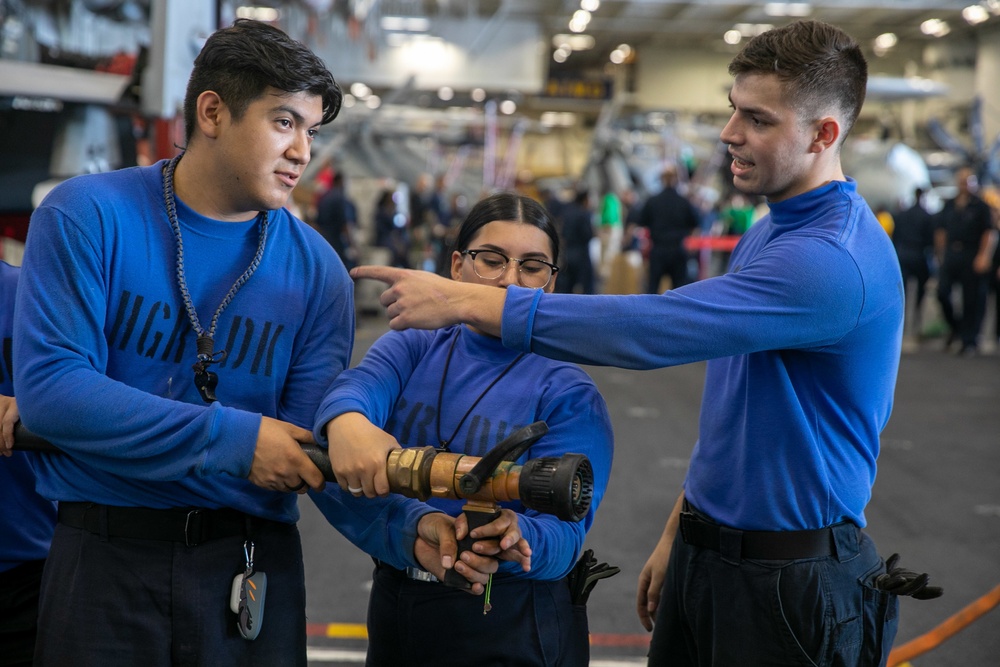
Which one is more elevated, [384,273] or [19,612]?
[384,273]

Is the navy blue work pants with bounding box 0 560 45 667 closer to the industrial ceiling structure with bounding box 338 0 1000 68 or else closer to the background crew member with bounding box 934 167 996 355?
the background crew member with bounding box 934 167 996 355

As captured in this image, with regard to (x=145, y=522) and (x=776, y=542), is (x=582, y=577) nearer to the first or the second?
(x=776, y=542)

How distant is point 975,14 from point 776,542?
32874 mm

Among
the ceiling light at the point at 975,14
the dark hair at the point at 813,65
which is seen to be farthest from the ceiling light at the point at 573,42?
the dark hair at the point at 813,65

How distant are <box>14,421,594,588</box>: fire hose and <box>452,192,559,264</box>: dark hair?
2.26ft

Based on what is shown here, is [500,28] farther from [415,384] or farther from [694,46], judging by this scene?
[415,384]

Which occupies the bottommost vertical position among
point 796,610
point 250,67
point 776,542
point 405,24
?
point 796,610

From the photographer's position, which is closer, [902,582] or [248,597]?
[248,597]

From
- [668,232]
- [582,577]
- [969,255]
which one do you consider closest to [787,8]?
[969,255]

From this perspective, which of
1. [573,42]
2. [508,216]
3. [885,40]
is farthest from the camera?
[573,42]

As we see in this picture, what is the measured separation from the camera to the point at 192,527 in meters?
Result: 1.62

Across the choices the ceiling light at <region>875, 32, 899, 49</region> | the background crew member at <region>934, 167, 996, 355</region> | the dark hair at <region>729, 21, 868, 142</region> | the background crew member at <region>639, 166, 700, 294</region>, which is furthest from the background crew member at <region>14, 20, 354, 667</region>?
the ceiling light at <region>875, 32, 899, 49</region>

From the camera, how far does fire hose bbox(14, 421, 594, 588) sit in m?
1.32

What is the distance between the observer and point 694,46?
37.7 m
